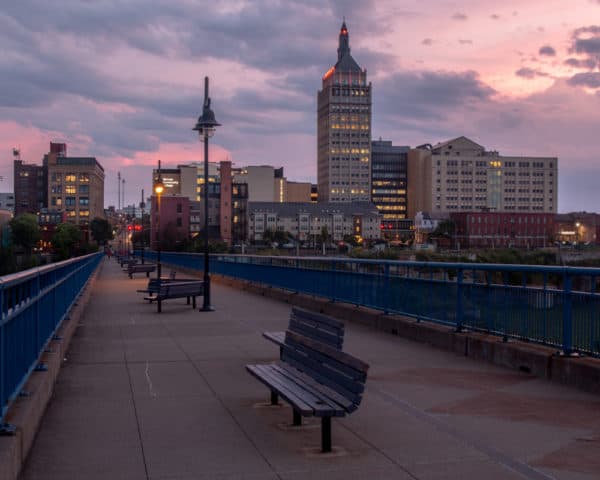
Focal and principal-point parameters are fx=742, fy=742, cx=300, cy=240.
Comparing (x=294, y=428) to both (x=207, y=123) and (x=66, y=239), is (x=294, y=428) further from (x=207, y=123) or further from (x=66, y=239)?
(x=66, y=239)

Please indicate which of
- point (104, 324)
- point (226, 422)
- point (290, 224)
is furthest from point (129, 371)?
point (290, 224)

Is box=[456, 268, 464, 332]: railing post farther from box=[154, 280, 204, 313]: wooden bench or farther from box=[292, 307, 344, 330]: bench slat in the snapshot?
box=[154, 280, 204, 313]: wooden bench

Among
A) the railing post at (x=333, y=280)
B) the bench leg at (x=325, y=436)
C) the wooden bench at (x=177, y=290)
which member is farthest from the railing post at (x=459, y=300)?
the wooden bench at (x=177, y=290)

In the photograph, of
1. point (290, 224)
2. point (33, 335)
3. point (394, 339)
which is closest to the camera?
point (33, 335)

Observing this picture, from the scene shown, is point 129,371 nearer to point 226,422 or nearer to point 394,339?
point 226,422

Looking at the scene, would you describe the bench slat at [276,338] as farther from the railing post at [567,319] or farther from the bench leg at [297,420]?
the railing post at [567,319]

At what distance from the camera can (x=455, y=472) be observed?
5484 mm

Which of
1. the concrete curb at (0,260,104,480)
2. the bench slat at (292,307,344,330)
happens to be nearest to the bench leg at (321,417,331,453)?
the bench slat at (292,307,344,330)

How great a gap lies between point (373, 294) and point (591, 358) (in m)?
7.03

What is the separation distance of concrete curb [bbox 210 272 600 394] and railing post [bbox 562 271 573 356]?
0.17m

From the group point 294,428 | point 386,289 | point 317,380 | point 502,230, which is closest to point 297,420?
point 294,428

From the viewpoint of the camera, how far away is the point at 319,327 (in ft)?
24.9

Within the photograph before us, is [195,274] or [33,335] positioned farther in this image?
[195,274]

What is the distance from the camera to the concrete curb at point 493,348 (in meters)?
8.43
